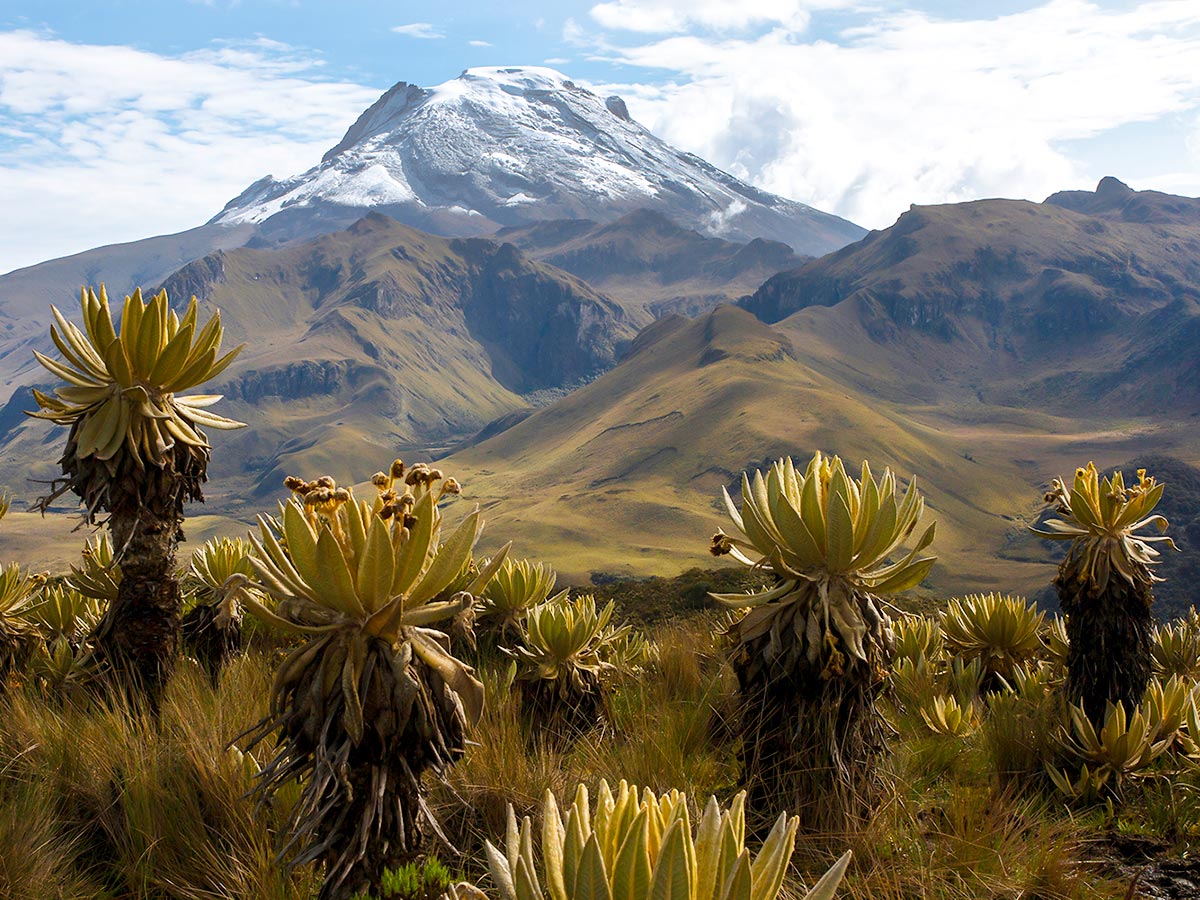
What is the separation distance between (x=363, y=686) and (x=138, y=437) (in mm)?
2760

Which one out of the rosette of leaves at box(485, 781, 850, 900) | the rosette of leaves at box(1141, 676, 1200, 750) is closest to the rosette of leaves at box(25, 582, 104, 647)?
the rosette of leaves at box(485, 781, 850, 900)

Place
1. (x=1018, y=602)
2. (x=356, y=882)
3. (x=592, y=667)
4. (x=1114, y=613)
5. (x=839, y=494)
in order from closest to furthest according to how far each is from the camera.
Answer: (x=356, y=882)
(x=839, y=494)
(x=1114, y=613)
(x=592, y=667)
(x=1018, y=602)

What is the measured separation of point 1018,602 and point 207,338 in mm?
6806

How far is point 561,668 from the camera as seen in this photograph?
19.1 ft

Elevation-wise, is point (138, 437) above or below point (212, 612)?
above

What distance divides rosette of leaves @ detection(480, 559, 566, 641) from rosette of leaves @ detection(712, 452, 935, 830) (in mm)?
2552

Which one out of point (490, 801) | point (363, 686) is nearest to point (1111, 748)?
point (490, 801)

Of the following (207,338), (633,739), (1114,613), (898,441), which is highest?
(207,338)

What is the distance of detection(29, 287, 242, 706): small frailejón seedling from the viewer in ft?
16.4

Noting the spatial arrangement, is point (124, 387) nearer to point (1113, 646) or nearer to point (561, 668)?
point (561, 668)

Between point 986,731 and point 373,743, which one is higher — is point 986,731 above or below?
below

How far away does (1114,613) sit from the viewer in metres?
5.45

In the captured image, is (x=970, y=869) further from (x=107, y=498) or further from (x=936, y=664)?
(x=107, y=498)

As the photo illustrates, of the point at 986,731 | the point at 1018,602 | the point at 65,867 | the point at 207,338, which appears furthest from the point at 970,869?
the point at 207,338
